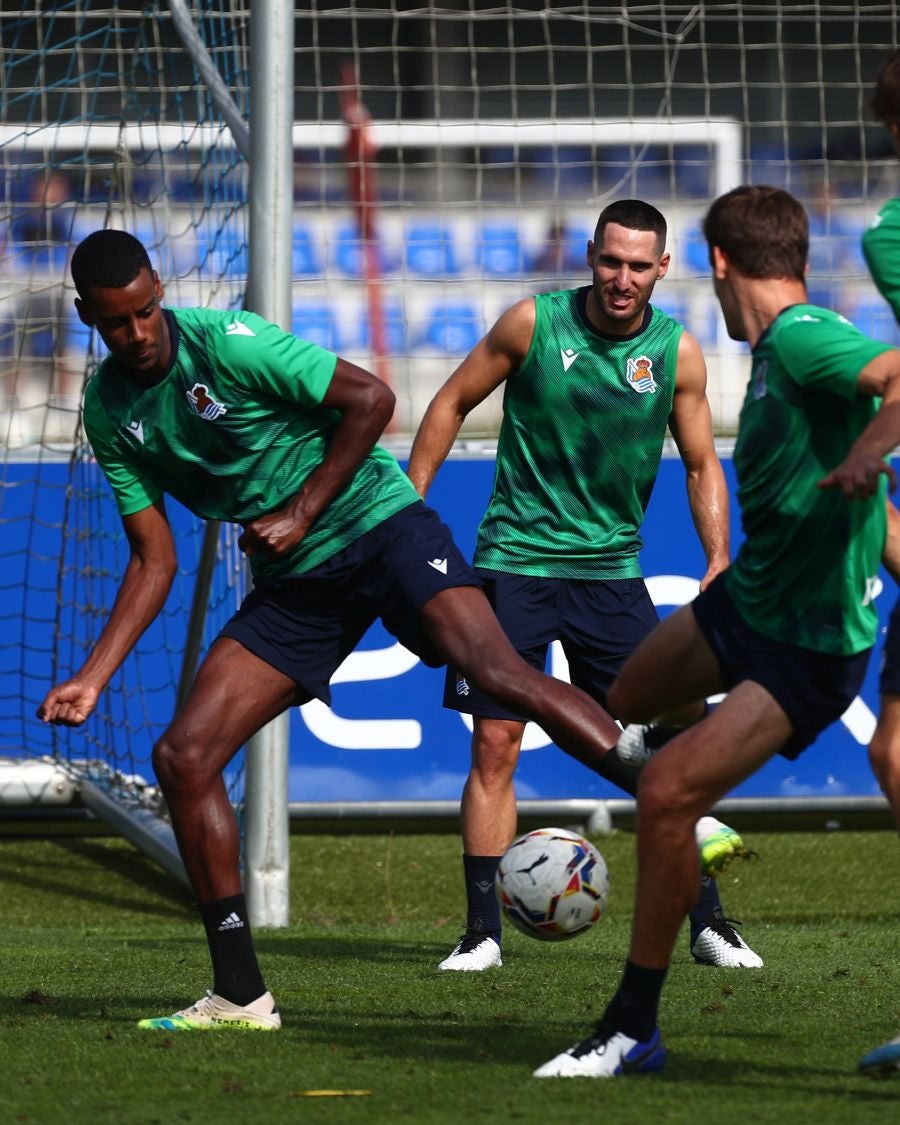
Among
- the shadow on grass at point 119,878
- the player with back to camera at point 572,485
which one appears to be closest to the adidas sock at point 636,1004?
the player with back to camera at point 572,485

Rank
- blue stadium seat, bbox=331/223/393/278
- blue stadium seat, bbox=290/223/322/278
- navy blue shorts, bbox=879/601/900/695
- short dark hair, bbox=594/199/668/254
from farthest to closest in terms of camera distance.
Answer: blue stadium seat, bbox=331/223/393/278
blue stadium seat, bbox=290/223/322/278
short dark hair, bbox=594/199/668/254
navy blue shorts, bbox=879/601/900/695

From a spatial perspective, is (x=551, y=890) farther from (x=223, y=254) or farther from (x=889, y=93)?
(x=223, y=254)

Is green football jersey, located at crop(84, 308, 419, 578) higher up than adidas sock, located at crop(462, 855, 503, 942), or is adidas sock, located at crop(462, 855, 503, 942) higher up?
green football jersey, located at crop(84, 308, 419, 578)

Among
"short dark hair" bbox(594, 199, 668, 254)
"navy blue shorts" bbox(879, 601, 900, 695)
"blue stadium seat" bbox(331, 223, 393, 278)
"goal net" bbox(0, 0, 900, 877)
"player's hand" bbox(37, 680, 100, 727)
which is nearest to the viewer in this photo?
"navy blue shorts" bbox(879, 601, 900, 695)

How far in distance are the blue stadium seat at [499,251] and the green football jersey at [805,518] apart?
26.4 feet

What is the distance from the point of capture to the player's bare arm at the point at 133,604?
5.00 meters

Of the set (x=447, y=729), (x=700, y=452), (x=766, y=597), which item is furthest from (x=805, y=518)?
(x=447, y=729)

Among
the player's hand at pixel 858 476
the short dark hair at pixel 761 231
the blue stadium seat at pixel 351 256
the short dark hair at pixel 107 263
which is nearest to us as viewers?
the player's hand at pixel 858 476

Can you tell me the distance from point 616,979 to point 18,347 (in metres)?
6.09

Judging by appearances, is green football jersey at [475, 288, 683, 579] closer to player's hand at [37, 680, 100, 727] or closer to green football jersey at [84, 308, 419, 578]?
green football jersey at [84, 308, 419, 578]

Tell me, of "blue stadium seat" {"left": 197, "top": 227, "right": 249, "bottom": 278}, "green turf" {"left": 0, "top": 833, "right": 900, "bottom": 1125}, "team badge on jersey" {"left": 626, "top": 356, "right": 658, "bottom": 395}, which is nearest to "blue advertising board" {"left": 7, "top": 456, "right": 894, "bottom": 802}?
"green turf" {"left": 0, "top": 833, "right": 900, "bottom": 1125}

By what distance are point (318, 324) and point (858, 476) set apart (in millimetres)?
8271

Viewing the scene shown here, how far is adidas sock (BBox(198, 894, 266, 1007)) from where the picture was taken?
4895mm

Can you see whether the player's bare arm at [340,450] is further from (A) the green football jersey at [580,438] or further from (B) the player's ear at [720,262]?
(A) the green football jersey at [580,438]
